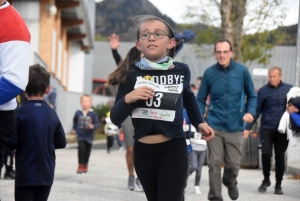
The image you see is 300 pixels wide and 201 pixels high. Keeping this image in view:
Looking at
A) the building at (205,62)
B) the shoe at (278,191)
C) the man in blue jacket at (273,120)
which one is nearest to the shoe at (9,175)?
the man in blue jacket at (273,120)

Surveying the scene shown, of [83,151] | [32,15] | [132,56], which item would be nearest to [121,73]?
[132,56]

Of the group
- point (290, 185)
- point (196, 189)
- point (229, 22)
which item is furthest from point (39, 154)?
point (229, 22)

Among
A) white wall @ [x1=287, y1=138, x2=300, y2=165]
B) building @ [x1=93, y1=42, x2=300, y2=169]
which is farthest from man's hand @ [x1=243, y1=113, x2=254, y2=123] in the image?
white wall @ [x1=287, y1=138, x2=300, y2=165]

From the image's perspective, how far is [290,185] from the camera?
12000mm

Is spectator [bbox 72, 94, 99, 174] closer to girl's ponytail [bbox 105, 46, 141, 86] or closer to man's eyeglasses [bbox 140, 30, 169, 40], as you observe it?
girl's ponytail [bbox 105, 46, 141, 86]

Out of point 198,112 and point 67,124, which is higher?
point 198,112

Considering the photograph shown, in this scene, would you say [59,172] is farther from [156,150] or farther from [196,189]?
[156,150]

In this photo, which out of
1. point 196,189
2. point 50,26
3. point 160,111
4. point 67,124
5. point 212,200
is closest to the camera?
point 160,111

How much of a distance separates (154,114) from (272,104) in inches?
→ 242

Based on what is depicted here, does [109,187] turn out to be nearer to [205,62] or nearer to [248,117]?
[248,117]

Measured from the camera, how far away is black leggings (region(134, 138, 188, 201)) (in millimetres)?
5062

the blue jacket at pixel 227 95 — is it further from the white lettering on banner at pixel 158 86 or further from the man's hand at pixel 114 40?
the white lettering on banner at pixel 158 86

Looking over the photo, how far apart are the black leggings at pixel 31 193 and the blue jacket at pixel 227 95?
3473 millimetres

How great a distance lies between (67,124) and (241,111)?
24973 mm
